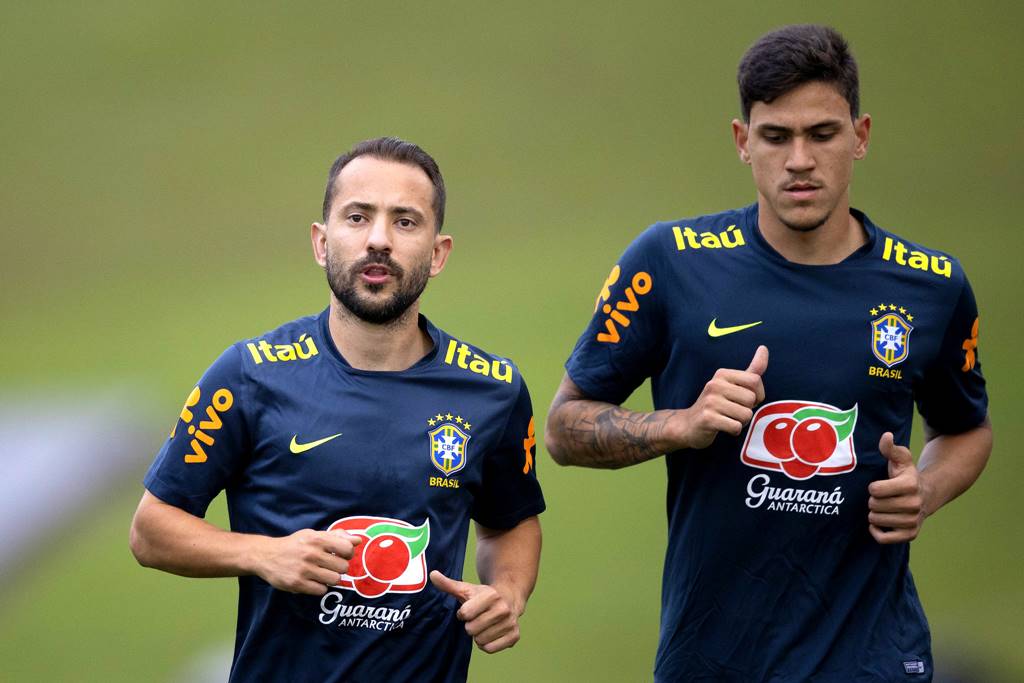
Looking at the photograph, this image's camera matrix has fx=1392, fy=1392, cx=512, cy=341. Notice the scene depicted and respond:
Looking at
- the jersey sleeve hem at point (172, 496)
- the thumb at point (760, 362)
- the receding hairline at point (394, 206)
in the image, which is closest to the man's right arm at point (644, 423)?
the thumb at point (760, 362)

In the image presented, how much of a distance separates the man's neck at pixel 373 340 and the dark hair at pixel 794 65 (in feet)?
2.33

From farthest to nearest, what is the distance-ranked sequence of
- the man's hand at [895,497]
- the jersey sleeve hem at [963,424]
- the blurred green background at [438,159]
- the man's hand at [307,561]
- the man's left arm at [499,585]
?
the blurred green background at [438,159], the jersey sleeve hem at [963,424], the man's hand at [895,497], the man's left arm at [499,585], the man's hand at [307,561]

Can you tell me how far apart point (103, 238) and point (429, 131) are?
1.56 metres

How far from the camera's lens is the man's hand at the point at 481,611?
87.4 inches

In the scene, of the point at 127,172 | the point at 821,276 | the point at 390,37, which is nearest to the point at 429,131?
the point at 390,37

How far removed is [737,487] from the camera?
8.05 feet

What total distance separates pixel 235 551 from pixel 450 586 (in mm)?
346

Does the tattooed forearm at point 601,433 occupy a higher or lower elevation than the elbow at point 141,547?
higher

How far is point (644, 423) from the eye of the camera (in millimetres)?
2428

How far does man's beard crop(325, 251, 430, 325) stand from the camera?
235 cm

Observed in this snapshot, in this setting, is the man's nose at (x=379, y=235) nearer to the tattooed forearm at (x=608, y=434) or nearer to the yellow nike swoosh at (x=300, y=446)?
the yellow nike swoosh at (x=300, y=446)

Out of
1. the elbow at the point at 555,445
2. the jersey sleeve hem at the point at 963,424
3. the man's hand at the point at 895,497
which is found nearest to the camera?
the man's hand at the point at 895,497

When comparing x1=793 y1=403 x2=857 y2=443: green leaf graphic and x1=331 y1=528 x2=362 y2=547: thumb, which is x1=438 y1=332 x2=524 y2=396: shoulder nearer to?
x1=331 y1=528 x2=362 y2=547: thumb

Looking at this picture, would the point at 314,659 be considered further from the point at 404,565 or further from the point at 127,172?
the point at 127,172
